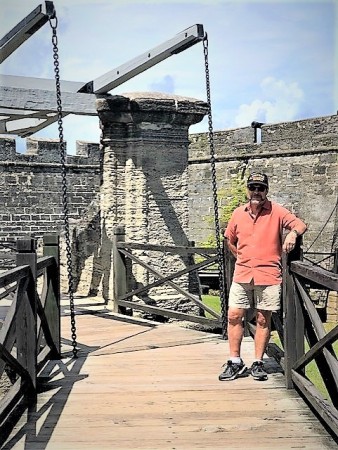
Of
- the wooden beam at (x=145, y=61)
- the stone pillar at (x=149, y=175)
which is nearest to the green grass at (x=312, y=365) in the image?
the stone pillar at (x=149, y=175)

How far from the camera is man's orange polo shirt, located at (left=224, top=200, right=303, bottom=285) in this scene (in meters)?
4.78

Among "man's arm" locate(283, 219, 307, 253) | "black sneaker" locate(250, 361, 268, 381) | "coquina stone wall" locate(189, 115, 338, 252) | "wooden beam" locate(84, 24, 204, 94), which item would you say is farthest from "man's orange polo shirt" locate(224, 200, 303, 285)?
"coquina stone wall" locate(189, 115, 338, 252)

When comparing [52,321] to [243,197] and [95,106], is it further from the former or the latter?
[243,197]

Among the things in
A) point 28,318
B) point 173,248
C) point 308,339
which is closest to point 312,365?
point 173,248

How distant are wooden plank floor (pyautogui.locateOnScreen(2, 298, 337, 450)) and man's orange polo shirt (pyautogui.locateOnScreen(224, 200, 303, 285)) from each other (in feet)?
2.42

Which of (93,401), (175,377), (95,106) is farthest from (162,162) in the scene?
(93,401)

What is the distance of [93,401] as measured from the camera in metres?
4.40

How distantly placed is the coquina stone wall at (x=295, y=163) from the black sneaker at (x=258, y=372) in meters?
12.8

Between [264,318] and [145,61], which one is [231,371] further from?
[145,61]

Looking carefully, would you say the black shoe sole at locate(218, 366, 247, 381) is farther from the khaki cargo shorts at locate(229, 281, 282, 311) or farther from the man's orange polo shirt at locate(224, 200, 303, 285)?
the man's orange polo shirt at locate(224, 200, 303, 285)

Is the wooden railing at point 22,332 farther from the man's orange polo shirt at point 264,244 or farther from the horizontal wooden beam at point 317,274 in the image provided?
the horizontal wooden beam at point 317,274

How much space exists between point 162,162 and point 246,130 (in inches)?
410

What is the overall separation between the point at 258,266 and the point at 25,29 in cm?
329

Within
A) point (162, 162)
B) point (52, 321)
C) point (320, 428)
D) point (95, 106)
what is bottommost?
point (320, 428)
